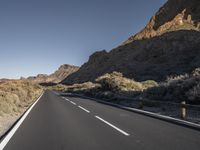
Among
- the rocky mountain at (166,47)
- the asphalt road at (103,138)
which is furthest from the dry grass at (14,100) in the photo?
the rocky mountain at (166,47)

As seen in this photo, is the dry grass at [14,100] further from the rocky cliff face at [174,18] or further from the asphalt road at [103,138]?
the rocky cliff face at [174,18]

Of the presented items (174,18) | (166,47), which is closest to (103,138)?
(166,47)

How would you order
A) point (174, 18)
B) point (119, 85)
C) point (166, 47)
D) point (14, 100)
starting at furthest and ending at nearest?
point (174, 18), point (166, 47), point (119, 85), point (14, 100)

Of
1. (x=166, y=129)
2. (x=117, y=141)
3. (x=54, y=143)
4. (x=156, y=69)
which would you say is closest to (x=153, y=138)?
(x=117, y=141)

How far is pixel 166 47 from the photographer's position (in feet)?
267

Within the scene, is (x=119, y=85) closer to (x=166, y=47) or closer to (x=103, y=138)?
(x=103, y=138)

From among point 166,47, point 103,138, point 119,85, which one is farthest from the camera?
point 166,47

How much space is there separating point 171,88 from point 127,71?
5560cm

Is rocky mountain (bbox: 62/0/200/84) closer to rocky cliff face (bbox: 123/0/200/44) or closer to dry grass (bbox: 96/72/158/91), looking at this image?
rocky cliff face (bbox: 123/0/200/44)

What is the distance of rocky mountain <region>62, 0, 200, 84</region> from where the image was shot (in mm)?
70062

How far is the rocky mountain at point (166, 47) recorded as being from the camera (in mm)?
70062

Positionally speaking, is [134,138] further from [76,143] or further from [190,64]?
[190,64]

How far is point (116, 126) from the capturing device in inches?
485

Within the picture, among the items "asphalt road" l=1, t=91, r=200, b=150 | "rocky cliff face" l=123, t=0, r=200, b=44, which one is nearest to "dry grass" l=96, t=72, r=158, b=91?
"asphalt road" l=1, t=91, r=200, b=150
